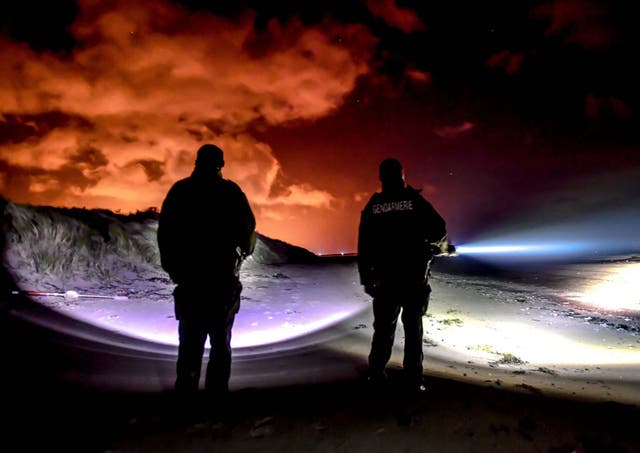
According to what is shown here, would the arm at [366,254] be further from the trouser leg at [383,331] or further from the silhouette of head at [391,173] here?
the silhouette of head at [391,173]

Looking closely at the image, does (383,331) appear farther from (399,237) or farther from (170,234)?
(170,234)

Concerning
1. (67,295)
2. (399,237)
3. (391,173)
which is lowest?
(67,295)

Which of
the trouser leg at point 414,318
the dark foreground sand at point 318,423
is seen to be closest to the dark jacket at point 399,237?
the trouser leg at point 414,318

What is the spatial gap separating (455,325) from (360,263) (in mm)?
7503

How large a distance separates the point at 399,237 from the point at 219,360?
202 centimetres

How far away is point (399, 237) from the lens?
344 cm

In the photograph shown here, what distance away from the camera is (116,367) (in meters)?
3.96

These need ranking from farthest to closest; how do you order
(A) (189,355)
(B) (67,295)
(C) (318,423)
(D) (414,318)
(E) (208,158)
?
1. (B) (67,295)
2. (D) (414,318)
3. (E) (208,158)
4. (A) (189,355)
5. (C) (318,423)

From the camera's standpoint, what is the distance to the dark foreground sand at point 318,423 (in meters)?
2.15

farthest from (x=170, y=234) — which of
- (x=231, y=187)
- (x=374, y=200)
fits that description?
(x=374, y=200)

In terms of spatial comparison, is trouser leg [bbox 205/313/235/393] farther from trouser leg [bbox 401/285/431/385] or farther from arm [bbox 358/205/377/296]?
trouser leg [bbox 401/285/431/385]

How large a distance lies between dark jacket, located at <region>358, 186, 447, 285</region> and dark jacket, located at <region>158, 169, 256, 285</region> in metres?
1.33

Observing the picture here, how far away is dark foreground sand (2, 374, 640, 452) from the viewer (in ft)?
7.04

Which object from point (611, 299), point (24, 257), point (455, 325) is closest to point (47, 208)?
point (24, 257)
